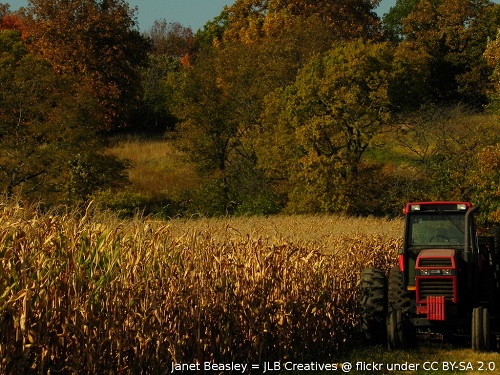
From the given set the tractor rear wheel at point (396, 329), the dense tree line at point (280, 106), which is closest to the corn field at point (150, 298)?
the tractor rear wheel at point (396, 329)

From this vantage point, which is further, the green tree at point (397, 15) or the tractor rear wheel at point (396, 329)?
the green tree at point (397, 15)

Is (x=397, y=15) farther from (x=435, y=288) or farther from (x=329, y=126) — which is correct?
(x=435, y=288)

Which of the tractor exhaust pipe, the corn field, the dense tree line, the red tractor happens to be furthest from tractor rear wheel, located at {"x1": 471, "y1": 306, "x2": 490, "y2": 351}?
the dense tree line

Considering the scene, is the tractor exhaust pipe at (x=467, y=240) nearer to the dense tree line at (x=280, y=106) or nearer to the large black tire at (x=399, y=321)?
the large black tire at (x=399, y=321)

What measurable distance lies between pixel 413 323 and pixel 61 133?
35304mm

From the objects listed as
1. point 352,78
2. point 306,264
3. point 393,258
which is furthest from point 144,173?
point 306,264

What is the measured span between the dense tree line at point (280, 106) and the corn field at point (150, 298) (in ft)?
64.4

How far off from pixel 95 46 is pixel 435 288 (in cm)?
5110

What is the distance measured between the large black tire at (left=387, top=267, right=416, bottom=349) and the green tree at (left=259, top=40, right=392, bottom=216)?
31050 mm

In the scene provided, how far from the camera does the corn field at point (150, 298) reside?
312 inches

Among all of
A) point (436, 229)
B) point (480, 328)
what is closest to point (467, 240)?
→ point (436, 229)

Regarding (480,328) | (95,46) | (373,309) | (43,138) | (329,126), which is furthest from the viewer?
(95,46)

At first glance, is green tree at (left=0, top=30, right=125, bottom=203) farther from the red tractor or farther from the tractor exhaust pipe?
the tractor exhaust pipe

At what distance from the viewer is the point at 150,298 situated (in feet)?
30.4
